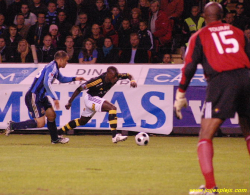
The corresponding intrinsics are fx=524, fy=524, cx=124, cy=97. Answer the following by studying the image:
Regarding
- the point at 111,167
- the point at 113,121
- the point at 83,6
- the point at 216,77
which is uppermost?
the point at 216,77

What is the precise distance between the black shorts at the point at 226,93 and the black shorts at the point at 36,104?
20.0 ft

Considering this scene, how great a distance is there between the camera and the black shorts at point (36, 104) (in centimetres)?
1089

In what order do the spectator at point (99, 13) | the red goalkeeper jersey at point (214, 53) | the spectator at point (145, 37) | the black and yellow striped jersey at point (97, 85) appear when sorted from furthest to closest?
the spectator at point (99, 13), the spectator at point (145, 37), the black and yellow striped jersey at point (97, 85), the red goalkeeper jersey at point (214, 53)

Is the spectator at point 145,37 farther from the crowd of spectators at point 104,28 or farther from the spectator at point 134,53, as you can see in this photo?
the spectator at point 134,53

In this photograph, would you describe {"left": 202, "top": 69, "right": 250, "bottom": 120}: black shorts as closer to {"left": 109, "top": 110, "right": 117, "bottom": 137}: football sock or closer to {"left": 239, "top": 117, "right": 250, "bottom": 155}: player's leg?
{"left": 239, "top": 117, "right": 250, "bottom": 155}: player's leg

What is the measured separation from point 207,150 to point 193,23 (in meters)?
10.8

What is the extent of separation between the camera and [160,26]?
51.3 feet

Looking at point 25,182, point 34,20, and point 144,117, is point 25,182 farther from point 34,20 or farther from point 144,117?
point 34,20

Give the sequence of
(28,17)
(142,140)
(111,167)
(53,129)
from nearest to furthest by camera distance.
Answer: (111,167)
(142,140)
(53,129)
(28,17)

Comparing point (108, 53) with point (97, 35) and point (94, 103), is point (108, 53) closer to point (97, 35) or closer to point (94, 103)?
→ point (97, 35)

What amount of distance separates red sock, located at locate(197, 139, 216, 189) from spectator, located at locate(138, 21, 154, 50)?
31.2 ft

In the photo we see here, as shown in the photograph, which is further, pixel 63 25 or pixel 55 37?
pixel 63 25

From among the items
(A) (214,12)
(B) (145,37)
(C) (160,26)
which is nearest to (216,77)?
(A) (214,12)

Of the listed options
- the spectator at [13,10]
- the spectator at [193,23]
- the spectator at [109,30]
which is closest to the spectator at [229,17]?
the spectator at [193,23]
